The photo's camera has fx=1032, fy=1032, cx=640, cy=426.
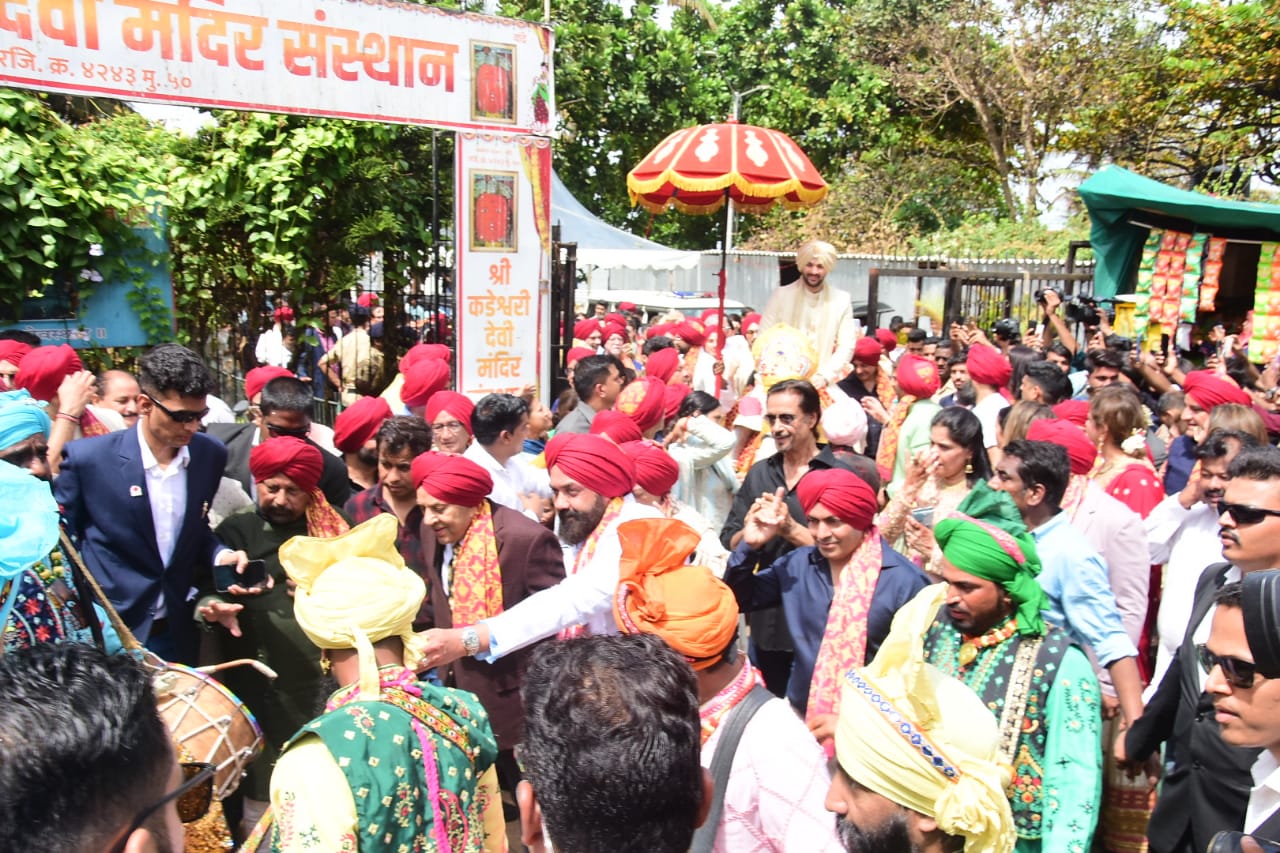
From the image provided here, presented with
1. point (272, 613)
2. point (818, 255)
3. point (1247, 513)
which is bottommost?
point (272, 613)

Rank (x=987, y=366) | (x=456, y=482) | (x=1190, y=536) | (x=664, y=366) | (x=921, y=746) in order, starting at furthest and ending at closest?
(x=664, y=366)
(x=987, y=366)
(x=1190, y=536)
(x=456, y=482)
(x=921, y=746)

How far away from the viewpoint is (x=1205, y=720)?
2.77 metres

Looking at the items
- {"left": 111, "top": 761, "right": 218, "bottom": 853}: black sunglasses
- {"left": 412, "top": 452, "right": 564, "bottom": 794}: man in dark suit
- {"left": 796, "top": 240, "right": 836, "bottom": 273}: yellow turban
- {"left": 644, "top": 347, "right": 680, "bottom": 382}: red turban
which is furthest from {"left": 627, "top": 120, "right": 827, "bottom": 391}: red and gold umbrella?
{"left": 111, "top": 761, "right": 218, "bottom": 853}: black sunglasses

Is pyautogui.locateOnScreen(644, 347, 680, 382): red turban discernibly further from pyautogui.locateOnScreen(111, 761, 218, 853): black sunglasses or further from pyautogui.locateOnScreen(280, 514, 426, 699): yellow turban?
pyautogui.locateOnScreen(111, 761, 218, 853): black sunglasses

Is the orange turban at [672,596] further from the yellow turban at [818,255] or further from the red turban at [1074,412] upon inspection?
the yellow turban at [818,255]

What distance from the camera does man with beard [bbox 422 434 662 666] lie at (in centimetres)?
334

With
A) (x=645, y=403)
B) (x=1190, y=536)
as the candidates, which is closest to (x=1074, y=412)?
(x=1190, y=536)

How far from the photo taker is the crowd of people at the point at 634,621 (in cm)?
182

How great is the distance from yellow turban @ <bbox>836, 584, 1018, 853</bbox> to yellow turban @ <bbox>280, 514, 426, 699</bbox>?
3.56 feet

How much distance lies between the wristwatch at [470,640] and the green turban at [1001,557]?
1469 millimetres

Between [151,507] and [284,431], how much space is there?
842 millimetres

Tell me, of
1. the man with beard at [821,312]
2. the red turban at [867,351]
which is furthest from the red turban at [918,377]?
the red turban at [867,351]

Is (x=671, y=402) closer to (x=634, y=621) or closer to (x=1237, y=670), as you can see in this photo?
(x=634, y=621)

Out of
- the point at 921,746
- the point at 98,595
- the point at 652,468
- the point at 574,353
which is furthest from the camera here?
the point at 574,353
